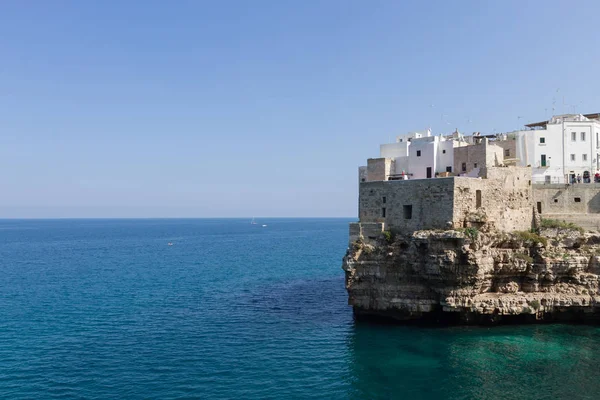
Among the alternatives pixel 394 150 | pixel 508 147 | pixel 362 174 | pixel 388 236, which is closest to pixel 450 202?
pixel 388 236

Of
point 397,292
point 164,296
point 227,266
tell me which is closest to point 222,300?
point 164,296

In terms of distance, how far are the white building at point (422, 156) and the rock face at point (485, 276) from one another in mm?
9804

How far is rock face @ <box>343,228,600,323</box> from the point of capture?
116 ft

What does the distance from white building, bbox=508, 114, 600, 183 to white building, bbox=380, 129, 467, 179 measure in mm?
7095

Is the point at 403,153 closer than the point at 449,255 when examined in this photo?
No

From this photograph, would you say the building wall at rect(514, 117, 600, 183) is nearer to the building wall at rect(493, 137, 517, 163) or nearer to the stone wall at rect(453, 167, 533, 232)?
the building wall at rect(493, 137, 517, 163)

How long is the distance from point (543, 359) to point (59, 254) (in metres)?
93.4

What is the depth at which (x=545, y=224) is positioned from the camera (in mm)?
39750

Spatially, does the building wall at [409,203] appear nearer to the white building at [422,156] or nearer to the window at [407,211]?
the window at [407,211]

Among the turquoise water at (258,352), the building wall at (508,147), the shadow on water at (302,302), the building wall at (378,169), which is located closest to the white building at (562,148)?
the building wall at (508,147)

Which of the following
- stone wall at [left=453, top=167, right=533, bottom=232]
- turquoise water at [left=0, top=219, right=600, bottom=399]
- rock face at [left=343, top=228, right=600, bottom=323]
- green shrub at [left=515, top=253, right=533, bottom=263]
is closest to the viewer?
turquoise water at [left=0, top=219, right=600, bottom=399]

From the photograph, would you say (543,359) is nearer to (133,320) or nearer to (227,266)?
(133,320)

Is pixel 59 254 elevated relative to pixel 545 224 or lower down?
lower down

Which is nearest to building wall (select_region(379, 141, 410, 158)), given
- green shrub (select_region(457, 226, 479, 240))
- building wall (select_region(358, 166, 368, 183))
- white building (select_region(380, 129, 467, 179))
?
white building (select_region(380, 129, 467, 179))
